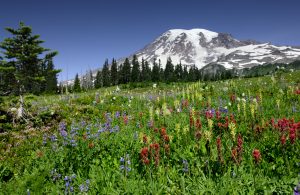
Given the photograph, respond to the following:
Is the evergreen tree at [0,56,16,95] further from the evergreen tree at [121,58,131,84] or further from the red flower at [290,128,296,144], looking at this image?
the evergreen tree at [121,58,131,84]

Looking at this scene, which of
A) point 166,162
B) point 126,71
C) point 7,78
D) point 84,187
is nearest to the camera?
point 84,187

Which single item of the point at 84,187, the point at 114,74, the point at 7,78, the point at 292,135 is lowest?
the point at 84,187

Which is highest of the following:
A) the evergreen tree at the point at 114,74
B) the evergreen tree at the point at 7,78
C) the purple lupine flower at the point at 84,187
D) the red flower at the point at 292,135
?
the evergreen tree at the point at 114,74

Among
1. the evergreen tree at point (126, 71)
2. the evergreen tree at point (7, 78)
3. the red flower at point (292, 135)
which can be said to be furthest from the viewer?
the evergreen tree at point (126, 71)

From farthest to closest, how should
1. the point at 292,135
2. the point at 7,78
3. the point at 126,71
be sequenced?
the point at 126,71 → the point at 7,78 → the point at 292,135

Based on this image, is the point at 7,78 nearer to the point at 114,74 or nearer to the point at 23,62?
the point at 23,62

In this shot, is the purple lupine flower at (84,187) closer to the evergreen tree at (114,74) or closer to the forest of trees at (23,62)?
the forest of trees at (23,62)

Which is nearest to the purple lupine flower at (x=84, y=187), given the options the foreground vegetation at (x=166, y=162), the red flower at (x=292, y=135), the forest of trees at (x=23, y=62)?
the foreground vegetation at (x=166, y=162)

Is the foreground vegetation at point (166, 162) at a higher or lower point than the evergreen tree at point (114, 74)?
lower

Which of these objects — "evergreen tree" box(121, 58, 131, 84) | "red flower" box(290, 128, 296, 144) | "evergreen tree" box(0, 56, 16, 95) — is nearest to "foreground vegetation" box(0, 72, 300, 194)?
"red flower" box(290, 128, 296, 144)

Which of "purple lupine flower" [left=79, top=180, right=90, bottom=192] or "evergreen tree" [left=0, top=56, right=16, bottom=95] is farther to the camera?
"evergreen tree" [left=0, top=56, right=16, bottom=95]

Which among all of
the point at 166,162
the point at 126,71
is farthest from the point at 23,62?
the point at 126,71

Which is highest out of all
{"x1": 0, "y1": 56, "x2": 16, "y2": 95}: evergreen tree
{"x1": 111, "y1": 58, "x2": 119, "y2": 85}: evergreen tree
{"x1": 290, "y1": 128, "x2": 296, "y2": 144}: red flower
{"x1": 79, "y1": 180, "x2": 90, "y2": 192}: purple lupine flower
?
{"x1": 111, "y1": 58, "x2": 119, "y2": 85}: evergreen tree

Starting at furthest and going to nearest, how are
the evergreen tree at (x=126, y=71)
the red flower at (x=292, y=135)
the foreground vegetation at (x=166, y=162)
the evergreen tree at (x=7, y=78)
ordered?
the evergreen tree at (x=126, y=71)
the evergreen tree at (x=7, y=78)
the red flower at (x=292, y=135)
the foreground vegetation at (x=166, y=162)
